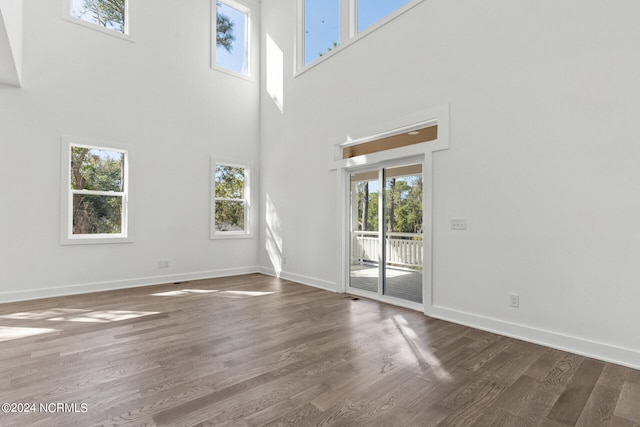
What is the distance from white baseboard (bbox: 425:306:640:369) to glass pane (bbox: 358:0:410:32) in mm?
3855

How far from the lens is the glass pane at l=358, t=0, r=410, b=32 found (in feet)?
14.4

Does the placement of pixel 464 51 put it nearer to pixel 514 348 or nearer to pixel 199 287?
pixel 514 348

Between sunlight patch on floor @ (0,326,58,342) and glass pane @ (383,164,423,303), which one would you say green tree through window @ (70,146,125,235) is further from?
glass pane @ (383,164,423,303)

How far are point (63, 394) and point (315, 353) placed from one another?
67.1 inches

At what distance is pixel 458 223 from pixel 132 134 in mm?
5026

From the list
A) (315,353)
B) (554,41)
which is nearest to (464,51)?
(554,41)

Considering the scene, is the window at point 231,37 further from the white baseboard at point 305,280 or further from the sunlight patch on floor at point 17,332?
the sunlight patch on floor at point 17,332

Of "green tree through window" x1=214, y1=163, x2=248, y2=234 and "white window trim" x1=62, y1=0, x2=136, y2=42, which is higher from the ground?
"white window trim" x1=62, y1=0, x2=136, y2=42

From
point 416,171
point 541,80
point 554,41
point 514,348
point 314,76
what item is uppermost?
point 314,76

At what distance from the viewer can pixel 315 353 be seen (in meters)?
2.74

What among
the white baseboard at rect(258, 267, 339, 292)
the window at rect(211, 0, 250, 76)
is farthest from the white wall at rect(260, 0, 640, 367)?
the window at rect(211, 0, 250, 76)

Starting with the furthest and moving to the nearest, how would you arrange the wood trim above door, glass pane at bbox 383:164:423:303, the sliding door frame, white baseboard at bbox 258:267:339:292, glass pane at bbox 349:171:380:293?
white baseboard at bbox 258:267:339:292
glass pane at bbox 349:171:380:293
glass pane at bbox 383:164:423:303
the wood trim above door
the sliding door frame

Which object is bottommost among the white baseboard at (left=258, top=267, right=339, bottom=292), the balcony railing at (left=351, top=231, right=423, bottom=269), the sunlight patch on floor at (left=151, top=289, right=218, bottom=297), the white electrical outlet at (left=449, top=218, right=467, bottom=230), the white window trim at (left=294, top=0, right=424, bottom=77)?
the sunlight patch on floor at (left=151, top=289, right=218, bottom=297)

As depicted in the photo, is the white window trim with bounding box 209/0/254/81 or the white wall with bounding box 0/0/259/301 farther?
the white window trim with bounding box 209/0/254/81
